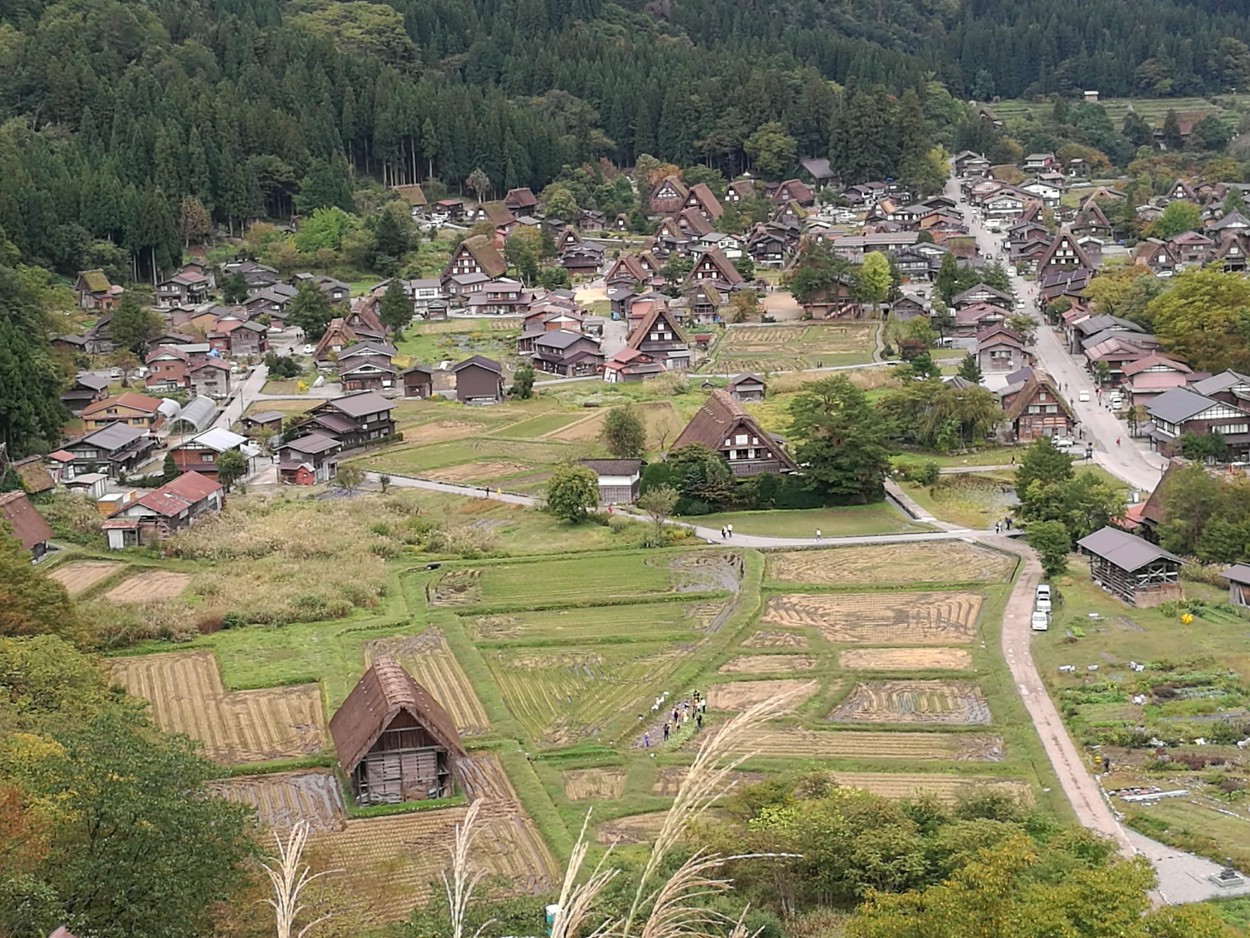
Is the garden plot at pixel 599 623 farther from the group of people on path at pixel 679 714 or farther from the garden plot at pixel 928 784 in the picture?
the garden plot at pixel 928 784

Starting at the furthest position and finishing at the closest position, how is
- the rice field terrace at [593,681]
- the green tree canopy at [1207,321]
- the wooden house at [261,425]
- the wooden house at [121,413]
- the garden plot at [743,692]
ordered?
the green tree canopy at [1207,321], the wooden house at [261,425], the wooden house at [121,413], the garden plot at [743,692], the rice field terrace at [593,681]

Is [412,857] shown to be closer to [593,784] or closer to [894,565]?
[593,784]

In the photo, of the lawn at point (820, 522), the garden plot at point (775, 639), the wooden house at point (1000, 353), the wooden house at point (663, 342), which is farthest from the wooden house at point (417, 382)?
the garden plot at point (775, 639)

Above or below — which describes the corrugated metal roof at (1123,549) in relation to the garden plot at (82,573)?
above

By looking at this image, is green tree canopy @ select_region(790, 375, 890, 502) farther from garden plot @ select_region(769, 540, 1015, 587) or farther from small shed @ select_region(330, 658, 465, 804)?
small shed @ select_region(330, 658, 465, 804)

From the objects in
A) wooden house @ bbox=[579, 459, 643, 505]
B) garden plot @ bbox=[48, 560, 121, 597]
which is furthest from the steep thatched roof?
wooden house @ bbox=[579, 459, 643, 505]

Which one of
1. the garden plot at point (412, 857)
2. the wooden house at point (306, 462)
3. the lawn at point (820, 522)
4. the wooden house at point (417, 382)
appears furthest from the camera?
the wooden house at point (417, 382)

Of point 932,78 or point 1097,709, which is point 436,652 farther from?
point 932,78
